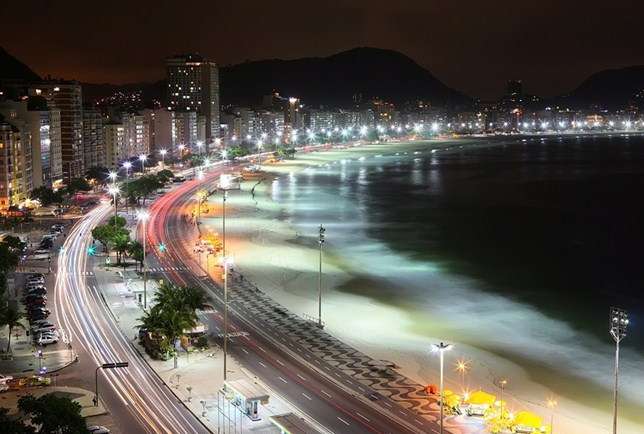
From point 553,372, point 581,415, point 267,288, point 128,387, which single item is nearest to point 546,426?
point 581,415

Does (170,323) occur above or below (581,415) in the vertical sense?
above

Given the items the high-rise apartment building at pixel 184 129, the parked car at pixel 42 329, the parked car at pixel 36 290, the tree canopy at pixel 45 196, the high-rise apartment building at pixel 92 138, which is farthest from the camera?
the high-rise apartment building at pixel 184 129

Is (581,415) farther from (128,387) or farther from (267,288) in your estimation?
(267,288)

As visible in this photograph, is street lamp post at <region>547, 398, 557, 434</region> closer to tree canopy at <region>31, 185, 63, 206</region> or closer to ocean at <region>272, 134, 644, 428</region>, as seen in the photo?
ocean at <region>272, 134, 644, 428</region>

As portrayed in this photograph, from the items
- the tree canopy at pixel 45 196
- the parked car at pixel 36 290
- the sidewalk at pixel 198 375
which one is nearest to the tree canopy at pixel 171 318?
the sidewalk at pixel 198 375

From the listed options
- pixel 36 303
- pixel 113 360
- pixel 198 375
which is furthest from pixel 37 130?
pixel 198 375

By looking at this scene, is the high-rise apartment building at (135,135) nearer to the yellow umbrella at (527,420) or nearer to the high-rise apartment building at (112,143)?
the high-rise apartment building at (112,143)
